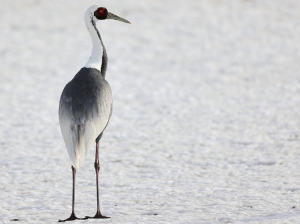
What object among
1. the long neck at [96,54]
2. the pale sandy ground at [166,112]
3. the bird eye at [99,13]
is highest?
the bird eye at [99,13]

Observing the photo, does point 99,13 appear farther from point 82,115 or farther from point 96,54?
point 82,115

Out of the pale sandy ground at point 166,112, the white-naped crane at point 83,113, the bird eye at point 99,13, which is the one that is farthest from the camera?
the bird eye at point 99,13

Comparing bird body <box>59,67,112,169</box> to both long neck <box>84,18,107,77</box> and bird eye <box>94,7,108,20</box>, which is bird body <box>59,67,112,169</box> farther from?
bird eye <box>94,7,108,20</box>

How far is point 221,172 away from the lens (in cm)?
741

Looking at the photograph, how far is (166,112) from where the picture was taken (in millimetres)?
11344

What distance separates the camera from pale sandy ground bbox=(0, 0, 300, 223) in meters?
6.16

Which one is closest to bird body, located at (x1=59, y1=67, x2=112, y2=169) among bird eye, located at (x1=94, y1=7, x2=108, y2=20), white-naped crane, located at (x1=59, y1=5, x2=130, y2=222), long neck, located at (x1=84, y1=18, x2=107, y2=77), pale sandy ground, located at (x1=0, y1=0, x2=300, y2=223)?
white-naped crane, located at (x1=59, y1=5, x2=130, y2=222)

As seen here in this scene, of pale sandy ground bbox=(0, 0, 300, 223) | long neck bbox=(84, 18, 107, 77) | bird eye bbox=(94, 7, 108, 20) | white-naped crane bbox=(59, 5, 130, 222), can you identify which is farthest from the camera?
bird eye bbox=(94, 7, 108, 20)

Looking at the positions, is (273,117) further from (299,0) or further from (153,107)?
(299,0)

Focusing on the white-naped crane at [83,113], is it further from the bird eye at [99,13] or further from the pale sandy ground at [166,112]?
the bird eye at [99,13]

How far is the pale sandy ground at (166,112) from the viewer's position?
6156mm

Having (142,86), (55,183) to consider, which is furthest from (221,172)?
(142,86)

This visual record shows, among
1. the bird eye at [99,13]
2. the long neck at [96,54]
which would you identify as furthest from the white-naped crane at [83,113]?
the bird eye at [99,13]

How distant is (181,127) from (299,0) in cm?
1249
